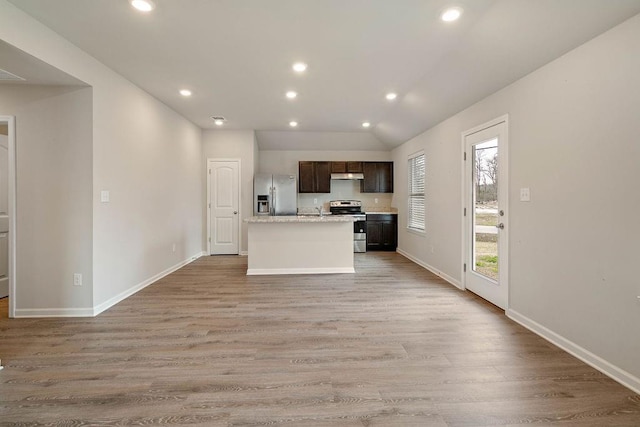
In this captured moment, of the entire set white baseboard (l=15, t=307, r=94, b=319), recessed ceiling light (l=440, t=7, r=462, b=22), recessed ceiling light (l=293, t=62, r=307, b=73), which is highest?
recessed ceiling light (l=293, t=62, r=307, b=73)

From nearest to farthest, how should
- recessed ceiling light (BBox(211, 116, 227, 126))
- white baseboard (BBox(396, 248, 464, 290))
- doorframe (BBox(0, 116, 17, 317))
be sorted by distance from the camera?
doorframe (BBox(0, 116, 17, 317)), white baseboard (BBox(396, 248, 464, 290)), recessed ceiling light (BBox(211, 116, 227, 126))

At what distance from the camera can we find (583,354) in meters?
2.24

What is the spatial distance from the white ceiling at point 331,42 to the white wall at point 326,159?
3052 mm

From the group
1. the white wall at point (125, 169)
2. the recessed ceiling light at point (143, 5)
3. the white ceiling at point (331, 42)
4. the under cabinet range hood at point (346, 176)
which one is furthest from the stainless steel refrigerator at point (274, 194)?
the recessed ceiling light at point (143, 5)

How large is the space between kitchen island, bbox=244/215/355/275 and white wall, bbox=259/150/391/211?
276cm

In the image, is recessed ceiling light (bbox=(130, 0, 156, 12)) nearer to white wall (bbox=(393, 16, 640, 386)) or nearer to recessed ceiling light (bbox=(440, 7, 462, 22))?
recessed ceiling light (bbox=(440, 7, 462, 22))

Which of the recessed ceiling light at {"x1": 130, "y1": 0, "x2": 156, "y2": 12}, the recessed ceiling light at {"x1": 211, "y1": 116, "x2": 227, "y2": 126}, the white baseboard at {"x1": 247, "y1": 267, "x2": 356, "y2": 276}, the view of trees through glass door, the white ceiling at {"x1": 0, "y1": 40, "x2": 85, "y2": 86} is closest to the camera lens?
the recessed ceiling light at {"x1": 130, "y1": 0, "x2": 156, "y2": 12}

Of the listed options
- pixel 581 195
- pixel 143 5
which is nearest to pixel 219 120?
pixel 143 5

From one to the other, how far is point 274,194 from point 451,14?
4.91 m

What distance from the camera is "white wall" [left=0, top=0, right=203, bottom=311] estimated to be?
8.70ft

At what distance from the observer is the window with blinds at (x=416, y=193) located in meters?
5.69

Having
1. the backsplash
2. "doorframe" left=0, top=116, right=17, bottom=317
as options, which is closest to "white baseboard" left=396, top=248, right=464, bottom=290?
the backsplash

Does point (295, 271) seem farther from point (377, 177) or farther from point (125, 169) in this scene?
point (377, 177)

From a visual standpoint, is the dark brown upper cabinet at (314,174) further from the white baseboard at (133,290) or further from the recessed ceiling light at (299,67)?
the recessed ceiling light at (299,67)
